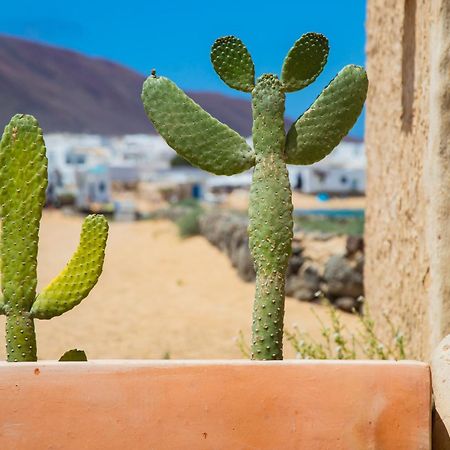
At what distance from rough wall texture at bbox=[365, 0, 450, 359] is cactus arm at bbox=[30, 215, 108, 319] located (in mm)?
1708

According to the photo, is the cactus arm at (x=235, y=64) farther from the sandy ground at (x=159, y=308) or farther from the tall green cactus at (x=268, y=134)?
the sandy ground at (x=159, y=308)

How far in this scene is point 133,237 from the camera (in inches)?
725

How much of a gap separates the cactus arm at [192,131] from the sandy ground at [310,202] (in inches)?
887

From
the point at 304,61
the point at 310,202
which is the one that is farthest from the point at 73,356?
the point at 310,202

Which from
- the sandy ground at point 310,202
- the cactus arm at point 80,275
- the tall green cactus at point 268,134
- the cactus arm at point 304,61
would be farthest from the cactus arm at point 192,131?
the sandy ground at point 310,202

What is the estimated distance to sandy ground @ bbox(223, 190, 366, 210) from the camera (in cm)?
2644

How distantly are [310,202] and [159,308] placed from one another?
19831 mm

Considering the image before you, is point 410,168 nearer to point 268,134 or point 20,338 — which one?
point 268,134

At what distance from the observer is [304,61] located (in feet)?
10.5

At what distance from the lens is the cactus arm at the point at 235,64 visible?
321 centimetres

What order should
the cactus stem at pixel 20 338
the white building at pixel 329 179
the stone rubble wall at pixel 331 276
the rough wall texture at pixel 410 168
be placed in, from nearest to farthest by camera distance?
1. the cactus stem at pixel 20 338
2. the rough wall texture at pixel 410 168
3. the stone rubble wall at pixel 331 276
4. the white building at pixel 329 179

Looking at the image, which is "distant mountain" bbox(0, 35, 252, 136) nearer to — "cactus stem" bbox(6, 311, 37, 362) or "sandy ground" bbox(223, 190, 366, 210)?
"sandy ground" bbox(223, 190, 366, 210)

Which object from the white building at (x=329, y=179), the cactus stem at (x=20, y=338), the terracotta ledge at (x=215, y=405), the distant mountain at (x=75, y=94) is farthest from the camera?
the distant mountain at (x=75, y=94)

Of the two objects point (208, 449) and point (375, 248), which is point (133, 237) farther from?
point (208, 449)
